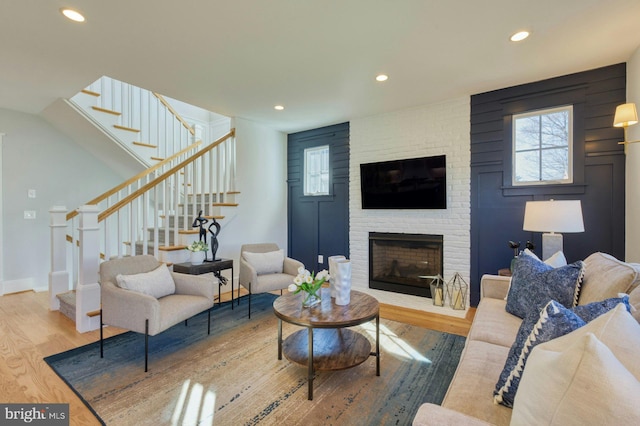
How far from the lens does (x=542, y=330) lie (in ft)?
3.39

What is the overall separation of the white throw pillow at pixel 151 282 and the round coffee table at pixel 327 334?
1083mm

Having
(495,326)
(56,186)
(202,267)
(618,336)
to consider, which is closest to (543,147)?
(495,326)

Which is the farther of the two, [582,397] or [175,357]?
[175,357]

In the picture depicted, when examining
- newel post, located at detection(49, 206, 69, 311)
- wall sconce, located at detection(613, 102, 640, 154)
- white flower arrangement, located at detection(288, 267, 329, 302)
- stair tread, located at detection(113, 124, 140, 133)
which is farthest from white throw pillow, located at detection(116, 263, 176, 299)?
wall sconce, located at detection(613, 102, 640, 154)

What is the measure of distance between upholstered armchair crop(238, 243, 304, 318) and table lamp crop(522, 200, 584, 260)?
2.33 meters

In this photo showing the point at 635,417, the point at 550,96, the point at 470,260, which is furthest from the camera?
the point at 470,260

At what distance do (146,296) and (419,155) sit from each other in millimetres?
3409

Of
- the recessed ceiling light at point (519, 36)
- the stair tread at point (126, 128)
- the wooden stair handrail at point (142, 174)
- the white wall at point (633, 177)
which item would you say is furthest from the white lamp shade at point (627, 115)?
the stair tread at point (126, 128)

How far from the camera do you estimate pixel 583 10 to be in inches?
81.4

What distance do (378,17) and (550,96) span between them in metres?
2.27

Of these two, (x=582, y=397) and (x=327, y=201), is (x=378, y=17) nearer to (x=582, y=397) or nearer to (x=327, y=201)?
(x=582, y=397)

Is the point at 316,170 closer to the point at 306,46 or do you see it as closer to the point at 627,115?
the point at 306,46

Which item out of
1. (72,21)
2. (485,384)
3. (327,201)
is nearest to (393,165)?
(327,201)

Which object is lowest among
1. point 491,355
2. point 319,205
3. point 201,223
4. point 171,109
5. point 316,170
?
point 491,355
